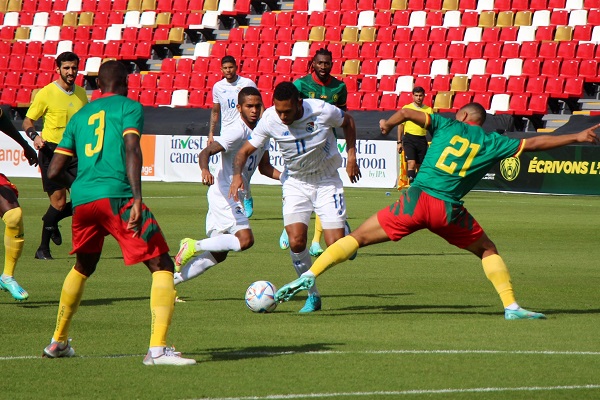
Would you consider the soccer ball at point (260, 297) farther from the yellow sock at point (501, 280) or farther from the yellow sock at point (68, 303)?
the yellow sock at point (68, 303)

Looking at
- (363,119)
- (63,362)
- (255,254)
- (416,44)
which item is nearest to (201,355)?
(63,362)

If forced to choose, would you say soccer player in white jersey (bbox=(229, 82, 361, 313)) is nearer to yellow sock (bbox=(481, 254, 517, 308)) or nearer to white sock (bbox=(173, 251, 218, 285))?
white sock (bbox=(173, 251, 218, 285))

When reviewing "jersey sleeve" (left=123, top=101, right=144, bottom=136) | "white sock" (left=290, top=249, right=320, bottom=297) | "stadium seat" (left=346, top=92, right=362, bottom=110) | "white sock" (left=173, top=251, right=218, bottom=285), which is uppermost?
"jersey sleeve" (left=123, top=101, right=144, bottom=136)

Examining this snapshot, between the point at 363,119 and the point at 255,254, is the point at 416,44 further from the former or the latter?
the point at 255,254

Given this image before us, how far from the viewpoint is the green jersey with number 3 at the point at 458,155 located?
885 cm

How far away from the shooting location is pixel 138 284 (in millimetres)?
11227

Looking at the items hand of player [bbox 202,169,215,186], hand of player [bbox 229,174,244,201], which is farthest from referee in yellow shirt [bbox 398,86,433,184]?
hand of player [bbox 229,174,244,201]

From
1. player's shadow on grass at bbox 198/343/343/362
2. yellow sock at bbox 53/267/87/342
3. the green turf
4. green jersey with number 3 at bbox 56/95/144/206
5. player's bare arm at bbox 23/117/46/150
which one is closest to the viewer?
the green turf

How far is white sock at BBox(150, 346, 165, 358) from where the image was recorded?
6.56m

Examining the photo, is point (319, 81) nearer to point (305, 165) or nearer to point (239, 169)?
point (305, 165)

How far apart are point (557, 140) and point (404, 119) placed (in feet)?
3.94

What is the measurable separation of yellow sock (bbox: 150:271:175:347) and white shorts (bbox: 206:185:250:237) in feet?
12.3

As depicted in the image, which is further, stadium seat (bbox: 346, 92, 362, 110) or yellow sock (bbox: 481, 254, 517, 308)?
stadium seat (bbox: 346, 92, 362, 110)

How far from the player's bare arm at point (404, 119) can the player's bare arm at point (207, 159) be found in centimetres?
217
